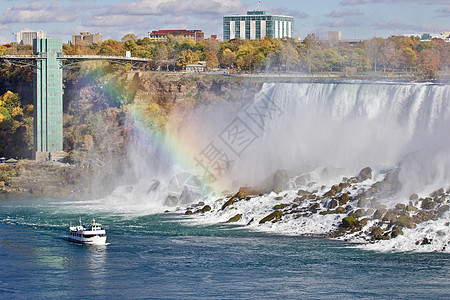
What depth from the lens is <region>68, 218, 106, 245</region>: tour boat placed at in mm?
43031

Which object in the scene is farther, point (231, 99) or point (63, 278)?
point (231, 99)

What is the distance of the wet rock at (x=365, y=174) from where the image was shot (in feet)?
169

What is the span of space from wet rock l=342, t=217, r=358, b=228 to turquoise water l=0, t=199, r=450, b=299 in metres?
2.36

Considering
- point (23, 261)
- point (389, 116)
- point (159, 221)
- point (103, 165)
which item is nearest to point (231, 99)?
point (103, 165)

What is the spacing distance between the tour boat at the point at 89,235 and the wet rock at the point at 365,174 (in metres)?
18.3

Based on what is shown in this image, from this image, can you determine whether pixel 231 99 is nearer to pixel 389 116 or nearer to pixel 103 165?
pixel 103 165

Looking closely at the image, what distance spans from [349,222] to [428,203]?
4.92 meters

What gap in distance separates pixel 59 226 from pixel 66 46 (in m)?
70.6

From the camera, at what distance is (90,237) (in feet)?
141

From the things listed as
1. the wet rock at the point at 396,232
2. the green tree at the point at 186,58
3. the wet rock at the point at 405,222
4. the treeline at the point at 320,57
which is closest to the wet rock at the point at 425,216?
the wet rock at the point at 405,222

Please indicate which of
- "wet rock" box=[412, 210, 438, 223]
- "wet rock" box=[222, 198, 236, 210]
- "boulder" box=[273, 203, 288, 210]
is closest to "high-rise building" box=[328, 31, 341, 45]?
"wet rock" box=[222, 198, 236, 210]

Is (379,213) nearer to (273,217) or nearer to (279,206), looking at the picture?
(273,217)

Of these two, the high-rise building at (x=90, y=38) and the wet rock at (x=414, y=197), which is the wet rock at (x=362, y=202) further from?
the high-rise building at (x=90, y=38)

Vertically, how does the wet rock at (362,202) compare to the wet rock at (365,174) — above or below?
below
